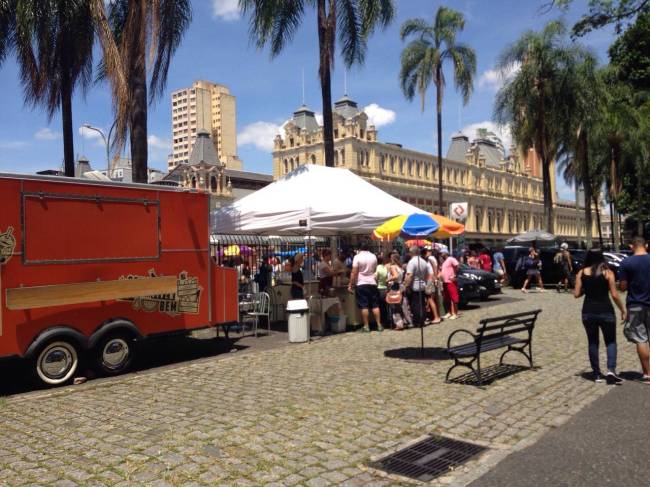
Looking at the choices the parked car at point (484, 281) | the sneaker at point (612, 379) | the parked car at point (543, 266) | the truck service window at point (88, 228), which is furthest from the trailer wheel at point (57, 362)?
the parked car at point (543, 266)

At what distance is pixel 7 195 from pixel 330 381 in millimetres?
4950

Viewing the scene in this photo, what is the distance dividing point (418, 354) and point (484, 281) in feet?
33.6

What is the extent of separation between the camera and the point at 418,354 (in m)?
9.72

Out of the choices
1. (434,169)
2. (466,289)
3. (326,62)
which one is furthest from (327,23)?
(434,169)

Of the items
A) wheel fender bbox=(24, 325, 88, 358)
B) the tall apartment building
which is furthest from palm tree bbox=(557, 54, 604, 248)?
the tall apartment building

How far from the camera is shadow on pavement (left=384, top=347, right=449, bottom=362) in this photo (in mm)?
9414

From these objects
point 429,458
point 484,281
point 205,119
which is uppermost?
point 205,119

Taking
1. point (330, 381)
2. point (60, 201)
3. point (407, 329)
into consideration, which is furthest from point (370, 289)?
point (60, 201)

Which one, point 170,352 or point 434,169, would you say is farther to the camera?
point 434,169

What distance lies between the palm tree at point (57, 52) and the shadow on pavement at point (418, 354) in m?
10.7

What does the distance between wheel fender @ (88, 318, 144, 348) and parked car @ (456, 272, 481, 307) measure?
425 inches

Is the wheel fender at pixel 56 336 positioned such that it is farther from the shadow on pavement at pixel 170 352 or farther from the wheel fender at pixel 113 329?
the shadow on pavement at pixel 170 352

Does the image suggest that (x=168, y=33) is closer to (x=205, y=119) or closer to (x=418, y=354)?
(x=418, y=354)

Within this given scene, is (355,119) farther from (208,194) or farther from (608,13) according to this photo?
(208,194)
